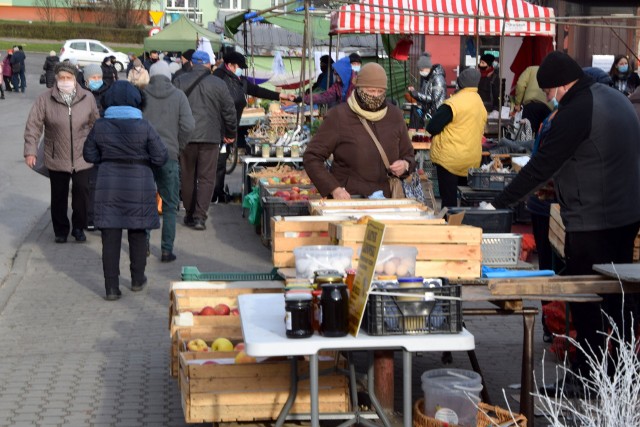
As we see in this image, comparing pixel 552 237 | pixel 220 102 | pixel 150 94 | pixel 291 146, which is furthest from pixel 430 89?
pixel 552 237

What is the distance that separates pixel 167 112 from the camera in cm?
1213

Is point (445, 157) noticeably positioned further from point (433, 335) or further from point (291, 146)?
point (433, 335)

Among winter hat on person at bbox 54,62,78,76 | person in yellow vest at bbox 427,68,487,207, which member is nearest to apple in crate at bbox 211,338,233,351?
person in yellow vest at bbox 427,68,487,207

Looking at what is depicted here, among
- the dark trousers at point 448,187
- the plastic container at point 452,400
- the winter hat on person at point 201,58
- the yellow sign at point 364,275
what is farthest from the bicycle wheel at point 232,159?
the yellow sign at point 364,275

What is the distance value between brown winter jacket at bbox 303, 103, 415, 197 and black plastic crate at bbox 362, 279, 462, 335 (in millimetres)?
3247

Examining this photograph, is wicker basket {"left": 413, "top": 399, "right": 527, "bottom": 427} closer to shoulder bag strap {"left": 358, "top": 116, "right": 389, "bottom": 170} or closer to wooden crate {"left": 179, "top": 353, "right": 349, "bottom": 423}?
wooden crate {"left": 179, "top": 353, "right": 349, "bottom": 423}

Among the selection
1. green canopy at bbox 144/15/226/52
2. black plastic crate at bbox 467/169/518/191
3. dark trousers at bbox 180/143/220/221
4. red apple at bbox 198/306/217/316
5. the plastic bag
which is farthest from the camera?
green canopy at bbox 144/15/226/52

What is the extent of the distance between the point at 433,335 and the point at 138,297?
5.75 meters

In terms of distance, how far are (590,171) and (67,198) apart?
753 cm

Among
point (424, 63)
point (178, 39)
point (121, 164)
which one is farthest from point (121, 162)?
point (178, 39)

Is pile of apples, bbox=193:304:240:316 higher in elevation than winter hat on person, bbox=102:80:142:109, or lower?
lower

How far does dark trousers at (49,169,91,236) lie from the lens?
41.1 feet

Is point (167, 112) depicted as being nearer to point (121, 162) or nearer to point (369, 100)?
point (121, 162)

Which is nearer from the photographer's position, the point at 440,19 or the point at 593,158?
the point at 593,158
